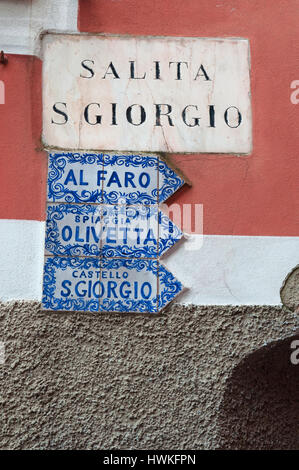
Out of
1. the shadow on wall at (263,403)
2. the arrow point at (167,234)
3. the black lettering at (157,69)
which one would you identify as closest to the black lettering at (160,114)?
the black lettering at (157,69)

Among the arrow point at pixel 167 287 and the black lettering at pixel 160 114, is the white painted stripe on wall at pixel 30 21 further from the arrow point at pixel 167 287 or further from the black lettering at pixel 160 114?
the arrow point at pixel 167 287

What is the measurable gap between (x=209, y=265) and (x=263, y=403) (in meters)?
0.58

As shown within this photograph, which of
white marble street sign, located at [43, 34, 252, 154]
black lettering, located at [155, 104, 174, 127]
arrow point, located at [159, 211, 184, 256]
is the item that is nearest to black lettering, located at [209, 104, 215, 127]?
white marble street sign, located at [43, 34, 252, 154]

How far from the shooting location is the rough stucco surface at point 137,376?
2318 mm

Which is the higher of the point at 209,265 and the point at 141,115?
the point at 141,115

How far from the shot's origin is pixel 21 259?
250 cm

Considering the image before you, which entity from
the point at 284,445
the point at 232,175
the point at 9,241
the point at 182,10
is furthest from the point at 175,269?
the point at 182,10

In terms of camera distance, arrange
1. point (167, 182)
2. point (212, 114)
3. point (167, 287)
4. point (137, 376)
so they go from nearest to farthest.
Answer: point (137, 376) < point (167, 287) < point (167, 182) < point (212, 114)

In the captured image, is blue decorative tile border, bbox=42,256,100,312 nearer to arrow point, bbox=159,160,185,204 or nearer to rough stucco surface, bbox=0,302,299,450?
rough stucco surface, bbox=0,302,299,450

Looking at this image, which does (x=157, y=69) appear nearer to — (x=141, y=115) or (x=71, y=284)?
(x=141, y=115)

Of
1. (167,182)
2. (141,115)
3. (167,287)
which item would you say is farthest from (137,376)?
(141,115)

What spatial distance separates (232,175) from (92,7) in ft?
3.12

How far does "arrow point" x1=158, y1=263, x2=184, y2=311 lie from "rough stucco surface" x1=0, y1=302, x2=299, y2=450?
1.5 inches
